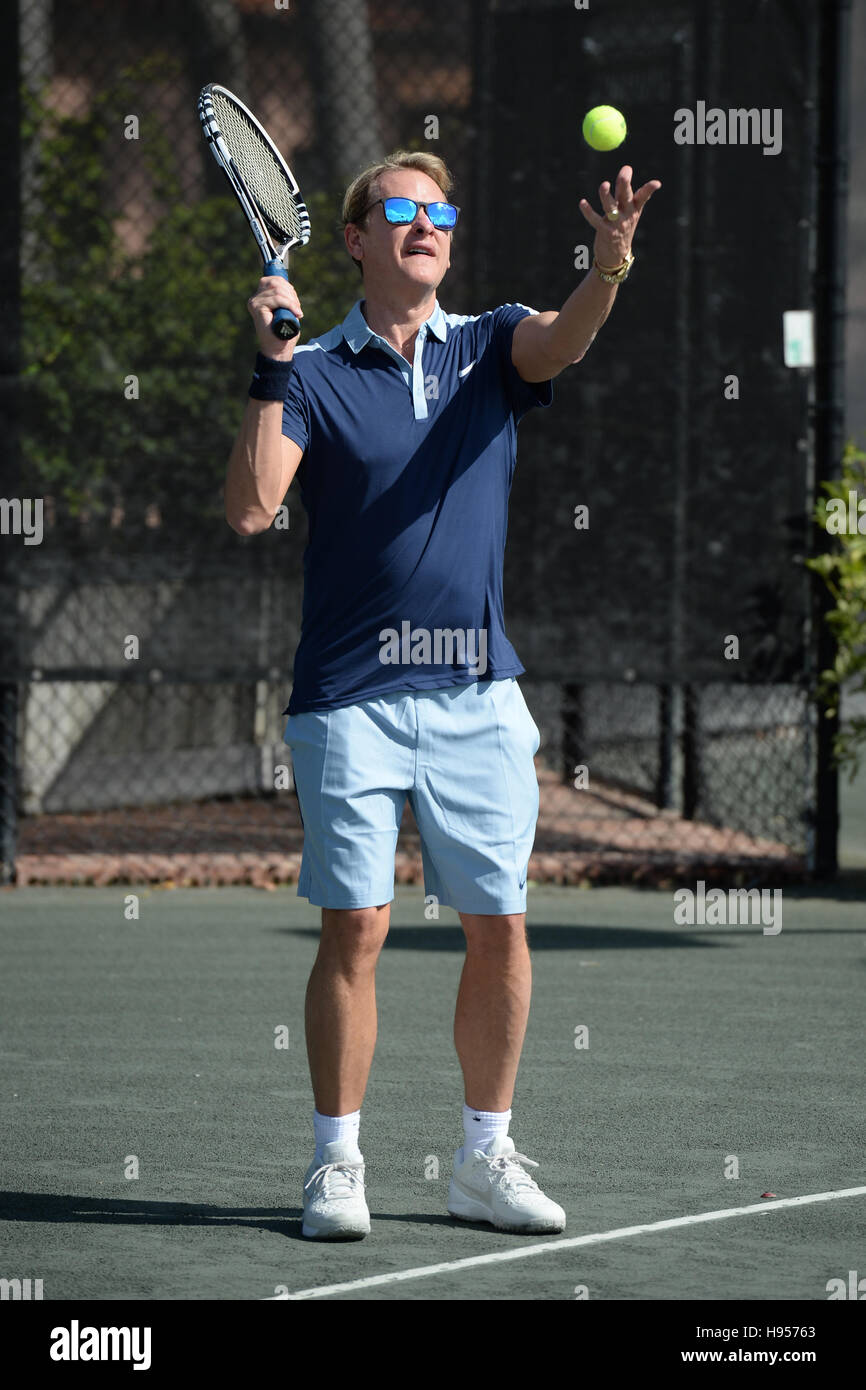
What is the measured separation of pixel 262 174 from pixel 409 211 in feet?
2.08

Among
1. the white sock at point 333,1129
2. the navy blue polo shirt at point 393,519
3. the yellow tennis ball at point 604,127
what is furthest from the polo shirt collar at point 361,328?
the white sock at point 333,1129

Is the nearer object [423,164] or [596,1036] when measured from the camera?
[423,164]

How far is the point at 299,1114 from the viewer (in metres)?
5.05

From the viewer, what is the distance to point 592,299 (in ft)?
13.0

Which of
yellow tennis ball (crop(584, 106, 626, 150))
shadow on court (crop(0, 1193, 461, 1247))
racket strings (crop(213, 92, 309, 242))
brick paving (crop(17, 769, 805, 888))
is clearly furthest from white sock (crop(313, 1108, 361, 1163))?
brick paving (crop(17, 769, 805, 888))

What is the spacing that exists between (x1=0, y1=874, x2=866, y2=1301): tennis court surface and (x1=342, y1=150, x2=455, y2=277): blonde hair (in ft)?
6.54

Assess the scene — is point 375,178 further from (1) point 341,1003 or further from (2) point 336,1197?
(2) point 336,1197

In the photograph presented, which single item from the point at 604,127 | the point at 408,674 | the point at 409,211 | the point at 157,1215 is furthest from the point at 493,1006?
the point at 604,127

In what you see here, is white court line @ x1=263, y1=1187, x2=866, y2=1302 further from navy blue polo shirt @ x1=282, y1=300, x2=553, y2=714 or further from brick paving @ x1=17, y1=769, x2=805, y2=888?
brick paving @ x1=17, y1=769, x2=805, y2=888

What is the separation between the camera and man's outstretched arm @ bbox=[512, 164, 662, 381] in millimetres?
3924

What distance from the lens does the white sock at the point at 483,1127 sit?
4.14m
